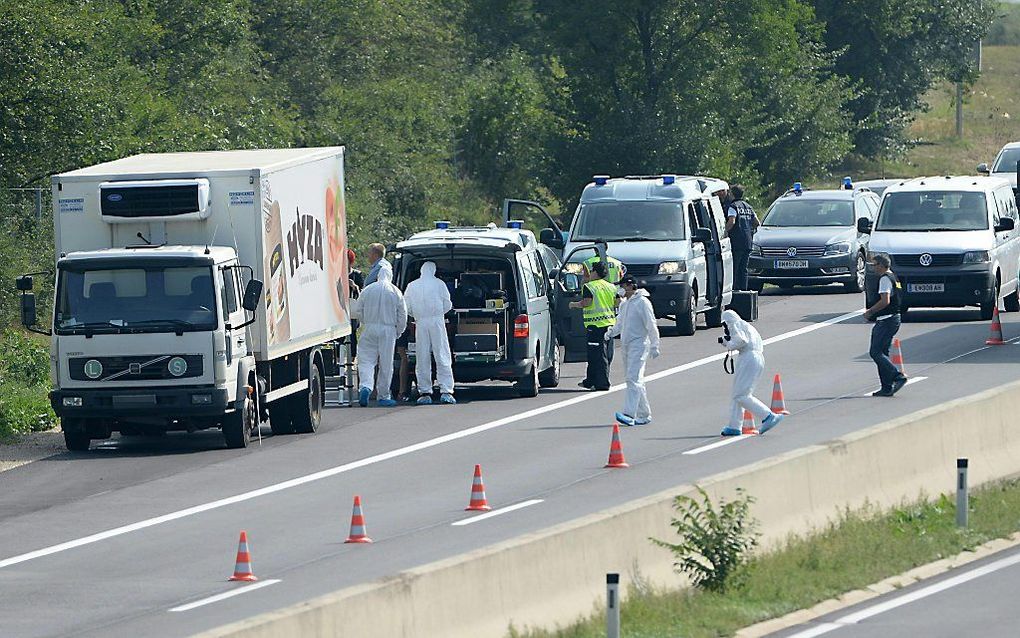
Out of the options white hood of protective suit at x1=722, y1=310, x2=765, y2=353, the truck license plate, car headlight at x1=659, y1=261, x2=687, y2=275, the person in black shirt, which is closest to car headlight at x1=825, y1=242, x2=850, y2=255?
the truck license plate

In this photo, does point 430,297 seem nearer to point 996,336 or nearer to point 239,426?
point 239,426

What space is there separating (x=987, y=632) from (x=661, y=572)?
2.17 metres

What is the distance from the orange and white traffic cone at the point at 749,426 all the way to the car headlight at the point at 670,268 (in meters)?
8.21

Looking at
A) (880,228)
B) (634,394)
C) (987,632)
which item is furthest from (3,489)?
(880,228)

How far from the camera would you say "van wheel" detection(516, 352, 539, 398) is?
25234mm

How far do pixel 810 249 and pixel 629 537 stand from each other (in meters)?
24.3

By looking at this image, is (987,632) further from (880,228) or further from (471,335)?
(880,228)

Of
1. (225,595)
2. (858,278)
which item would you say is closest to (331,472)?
(225,595)

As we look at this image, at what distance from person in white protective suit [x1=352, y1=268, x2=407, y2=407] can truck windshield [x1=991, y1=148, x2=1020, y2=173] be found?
897 inches

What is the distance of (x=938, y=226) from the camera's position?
32469 mm

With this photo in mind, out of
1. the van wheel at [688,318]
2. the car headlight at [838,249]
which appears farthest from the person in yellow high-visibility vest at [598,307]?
the car headlight at [838,249]

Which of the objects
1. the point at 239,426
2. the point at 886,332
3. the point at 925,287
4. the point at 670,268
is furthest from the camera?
the point at 925,287

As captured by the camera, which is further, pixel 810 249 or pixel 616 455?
pixel 810 249

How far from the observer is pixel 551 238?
104 feet
